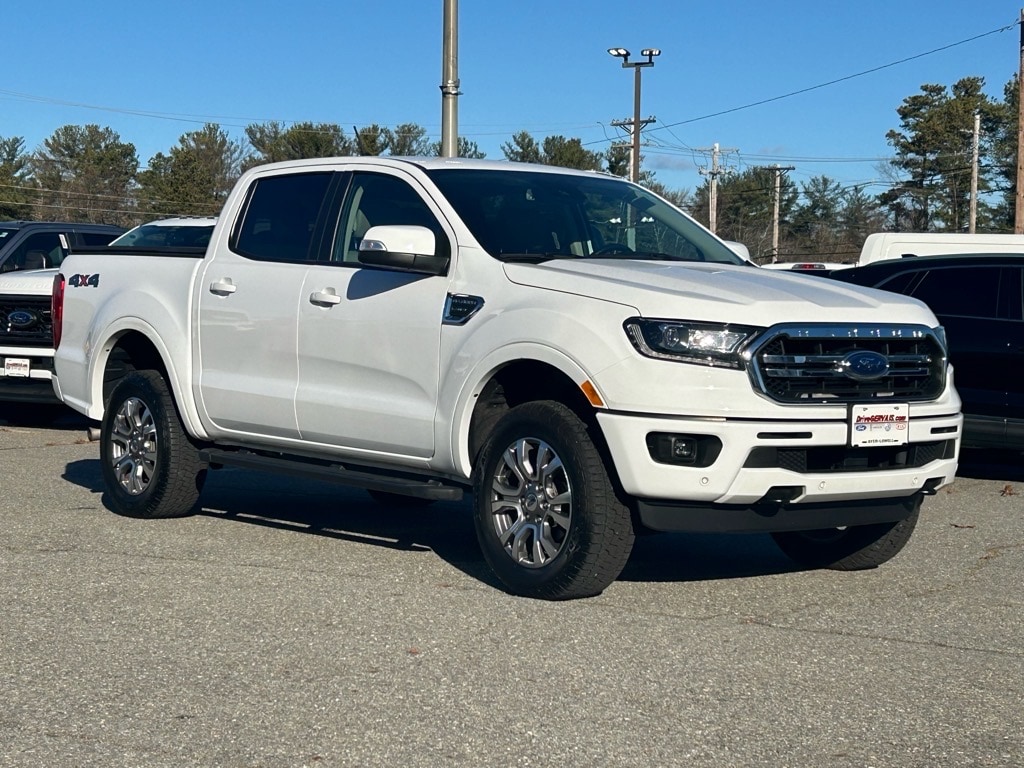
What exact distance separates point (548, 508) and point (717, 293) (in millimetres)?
1182

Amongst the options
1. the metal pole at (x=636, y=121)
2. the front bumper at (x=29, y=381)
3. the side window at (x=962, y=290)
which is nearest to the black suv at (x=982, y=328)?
the side window at (x=962, y=290)

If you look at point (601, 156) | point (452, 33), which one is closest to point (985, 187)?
point (601, 156)

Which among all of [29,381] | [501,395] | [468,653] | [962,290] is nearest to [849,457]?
[501,395]

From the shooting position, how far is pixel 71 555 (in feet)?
24.7

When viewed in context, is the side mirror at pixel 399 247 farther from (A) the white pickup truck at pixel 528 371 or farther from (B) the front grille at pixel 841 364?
(B) the front grille at pixel 841 364

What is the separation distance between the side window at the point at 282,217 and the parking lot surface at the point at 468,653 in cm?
158

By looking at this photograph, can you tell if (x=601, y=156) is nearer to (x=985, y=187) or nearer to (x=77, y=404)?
(x=985, y=187)

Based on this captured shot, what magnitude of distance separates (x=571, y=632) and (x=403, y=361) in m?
1.79

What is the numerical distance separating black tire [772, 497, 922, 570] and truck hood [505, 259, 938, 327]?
1.10 m

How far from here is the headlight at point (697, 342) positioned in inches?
238

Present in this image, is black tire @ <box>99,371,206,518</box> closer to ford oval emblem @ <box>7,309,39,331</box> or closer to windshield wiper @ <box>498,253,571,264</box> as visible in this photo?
windshield wiper @ <box>498,253,571,264</box>

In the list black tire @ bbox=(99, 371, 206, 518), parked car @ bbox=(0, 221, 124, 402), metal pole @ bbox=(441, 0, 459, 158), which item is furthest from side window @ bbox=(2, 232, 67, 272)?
black tire @ bbox=(99, 371, 206, 518)

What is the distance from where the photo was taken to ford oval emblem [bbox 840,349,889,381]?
20.5ft

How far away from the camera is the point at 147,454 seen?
866 cm
